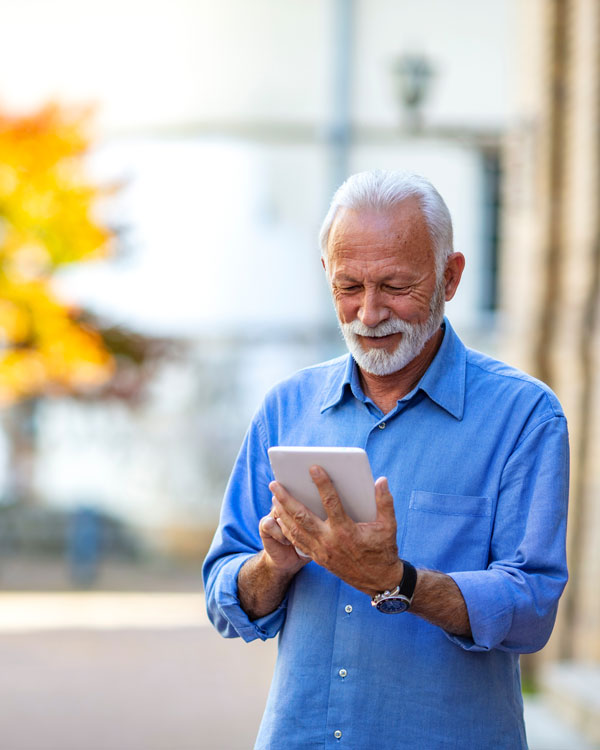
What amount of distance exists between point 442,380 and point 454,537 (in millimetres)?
303

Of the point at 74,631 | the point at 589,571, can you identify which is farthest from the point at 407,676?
the point at 74,631

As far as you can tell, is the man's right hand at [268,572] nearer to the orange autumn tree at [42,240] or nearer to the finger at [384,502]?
the finger at [384,502]

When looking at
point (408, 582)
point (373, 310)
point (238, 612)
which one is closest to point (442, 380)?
point (373, 310)

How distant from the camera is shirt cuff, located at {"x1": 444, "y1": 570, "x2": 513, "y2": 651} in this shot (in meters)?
2.00

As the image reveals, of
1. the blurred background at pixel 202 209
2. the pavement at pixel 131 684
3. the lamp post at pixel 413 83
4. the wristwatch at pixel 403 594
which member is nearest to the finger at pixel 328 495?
the wristwatch at pixel 403 594

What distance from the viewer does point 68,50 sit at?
15078 millimetres

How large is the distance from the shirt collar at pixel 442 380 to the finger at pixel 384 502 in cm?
33

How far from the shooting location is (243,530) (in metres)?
2.37

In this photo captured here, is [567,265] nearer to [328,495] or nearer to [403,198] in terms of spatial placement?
[403,198]

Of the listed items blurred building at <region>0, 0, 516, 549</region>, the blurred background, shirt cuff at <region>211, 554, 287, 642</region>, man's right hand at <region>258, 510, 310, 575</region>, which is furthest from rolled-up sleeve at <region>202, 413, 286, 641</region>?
blurred building at <region>0, 0, 516, 549</region>

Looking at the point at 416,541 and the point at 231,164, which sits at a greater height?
the point at 231,164

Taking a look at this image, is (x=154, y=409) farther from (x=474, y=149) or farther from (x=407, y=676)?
(x=407, y=676)

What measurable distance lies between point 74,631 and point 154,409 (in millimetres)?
5469

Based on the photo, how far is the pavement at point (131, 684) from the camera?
6.14m
